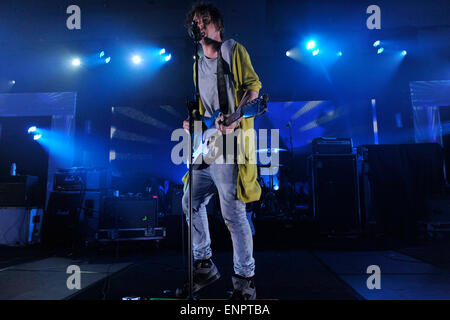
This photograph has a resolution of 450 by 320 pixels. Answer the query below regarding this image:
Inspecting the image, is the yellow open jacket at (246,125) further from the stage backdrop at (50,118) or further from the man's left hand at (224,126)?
the stage backdrop at (50,118)

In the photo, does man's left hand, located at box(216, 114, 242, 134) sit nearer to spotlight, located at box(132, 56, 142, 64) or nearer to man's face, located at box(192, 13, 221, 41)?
man's face, located at box(192, 13, 221, 41)

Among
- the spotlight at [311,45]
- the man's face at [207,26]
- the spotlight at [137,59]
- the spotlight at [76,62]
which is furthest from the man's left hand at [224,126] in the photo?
the spotlight at [76,62]

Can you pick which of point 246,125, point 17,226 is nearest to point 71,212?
point 17,226

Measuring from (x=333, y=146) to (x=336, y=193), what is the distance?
828mm

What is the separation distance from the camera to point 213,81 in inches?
79.6

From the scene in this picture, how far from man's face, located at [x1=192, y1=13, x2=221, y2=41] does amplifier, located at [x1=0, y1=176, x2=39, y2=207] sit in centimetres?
454

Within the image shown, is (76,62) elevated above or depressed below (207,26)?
above

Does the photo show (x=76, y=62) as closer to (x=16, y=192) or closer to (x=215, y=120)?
(x=16, y=192)

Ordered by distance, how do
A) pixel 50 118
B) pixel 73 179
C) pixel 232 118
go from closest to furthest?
pixel 232 118, pixel 73 179, pixel 50 118

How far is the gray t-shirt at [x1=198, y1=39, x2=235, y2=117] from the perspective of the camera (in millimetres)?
1974

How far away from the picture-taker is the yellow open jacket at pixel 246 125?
182 centimetres

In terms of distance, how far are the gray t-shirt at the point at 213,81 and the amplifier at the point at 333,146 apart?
133 inches

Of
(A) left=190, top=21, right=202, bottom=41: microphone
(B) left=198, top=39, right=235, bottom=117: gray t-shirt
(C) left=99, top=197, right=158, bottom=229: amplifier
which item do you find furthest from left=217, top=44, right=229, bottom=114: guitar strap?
(C) left=99, top=197, right=158, bottom=229: amplifier

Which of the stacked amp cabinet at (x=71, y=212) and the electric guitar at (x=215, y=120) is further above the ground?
the electric guitar at (x=215, y=120)
